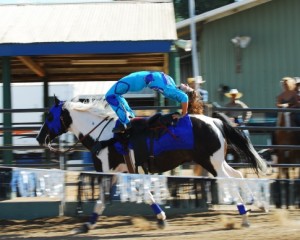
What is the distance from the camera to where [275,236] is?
784 centimetres

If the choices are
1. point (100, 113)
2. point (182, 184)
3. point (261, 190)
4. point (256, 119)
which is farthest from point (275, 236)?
point (256, 119)

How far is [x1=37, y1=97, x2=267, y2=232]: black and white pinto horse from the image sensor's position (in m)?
8.75

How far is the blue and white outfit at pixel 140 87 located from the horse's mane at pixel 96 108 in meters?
0.47

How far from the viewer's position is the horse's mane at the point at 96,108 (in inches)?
355

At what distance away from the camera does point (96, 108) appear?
905 centimetres

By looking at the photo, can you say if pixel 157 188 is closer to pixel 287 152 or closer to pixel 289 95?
pixel 287 152

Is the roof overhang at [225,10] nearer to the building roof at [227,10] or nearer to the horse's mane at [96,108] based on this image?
the building roof at [227,10]

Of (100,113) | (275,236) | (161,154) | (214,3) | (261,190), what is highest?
(214,3)

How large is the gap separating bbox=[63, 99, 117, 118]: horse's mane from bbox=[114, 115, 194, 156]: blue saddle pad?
522mm

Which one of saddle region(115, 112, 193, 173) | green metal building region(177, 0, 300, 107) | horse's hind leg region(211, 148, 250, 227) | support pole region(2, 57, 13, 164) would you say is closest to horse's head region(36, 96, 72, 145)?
saddle region(115, 112, 193, 173)

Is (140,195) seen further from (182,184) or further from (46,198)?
(46,198)

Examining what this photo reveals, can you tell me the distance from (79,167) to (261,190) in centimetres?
301

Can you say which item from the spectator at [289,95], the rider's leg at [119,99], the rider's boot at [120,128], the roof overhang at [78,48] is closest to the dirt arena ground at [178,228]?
the rider's boot at [120,128]

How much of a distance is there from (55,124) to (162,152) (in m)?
1.56
